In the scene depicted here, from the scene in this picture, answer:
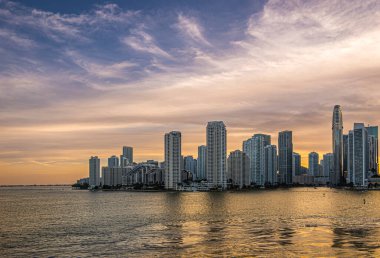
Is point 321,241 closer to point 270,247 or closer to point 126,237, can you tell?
point 270,247

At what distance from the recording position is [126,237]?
252 feet

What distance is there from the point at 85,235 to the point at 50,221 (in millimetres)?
32689

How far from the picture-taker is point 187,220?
105562 millimetres

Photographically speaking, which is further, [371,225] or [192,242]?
[371,225]

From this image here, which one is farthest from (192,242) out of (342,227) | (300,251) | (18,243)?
(342,227)

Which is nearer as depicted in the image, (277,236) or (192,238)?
(192,238)

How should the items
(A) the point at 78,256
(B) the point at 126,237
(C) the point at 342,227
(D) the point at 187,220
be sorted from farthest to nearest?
(D) the point at 187,220
(C) the point at 342,227
(B) the point at 126,237
(A) the point at 78,256

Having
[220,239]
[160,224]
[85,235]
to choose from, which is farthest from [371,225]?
[85,235]

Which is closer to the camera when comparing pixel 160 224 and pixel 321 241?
pixel 321 241

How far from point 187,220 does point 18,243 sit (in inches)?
1624

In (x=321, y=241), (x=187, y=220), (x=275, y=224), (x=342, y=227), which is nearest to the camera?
(x=321, y=241)

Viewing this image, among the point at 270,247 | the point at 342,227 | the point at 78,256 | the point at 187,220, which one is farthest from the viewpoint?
the point at 187,220

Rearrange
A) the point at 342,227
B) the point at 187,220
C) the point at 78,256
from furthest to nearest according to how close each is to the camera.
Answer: the point at 187,220 → the point at 342,227 → the point at 78,256

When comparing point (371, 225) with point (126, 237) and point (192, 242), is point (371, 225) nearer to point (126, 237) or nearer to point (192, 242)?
point (192, 242)
